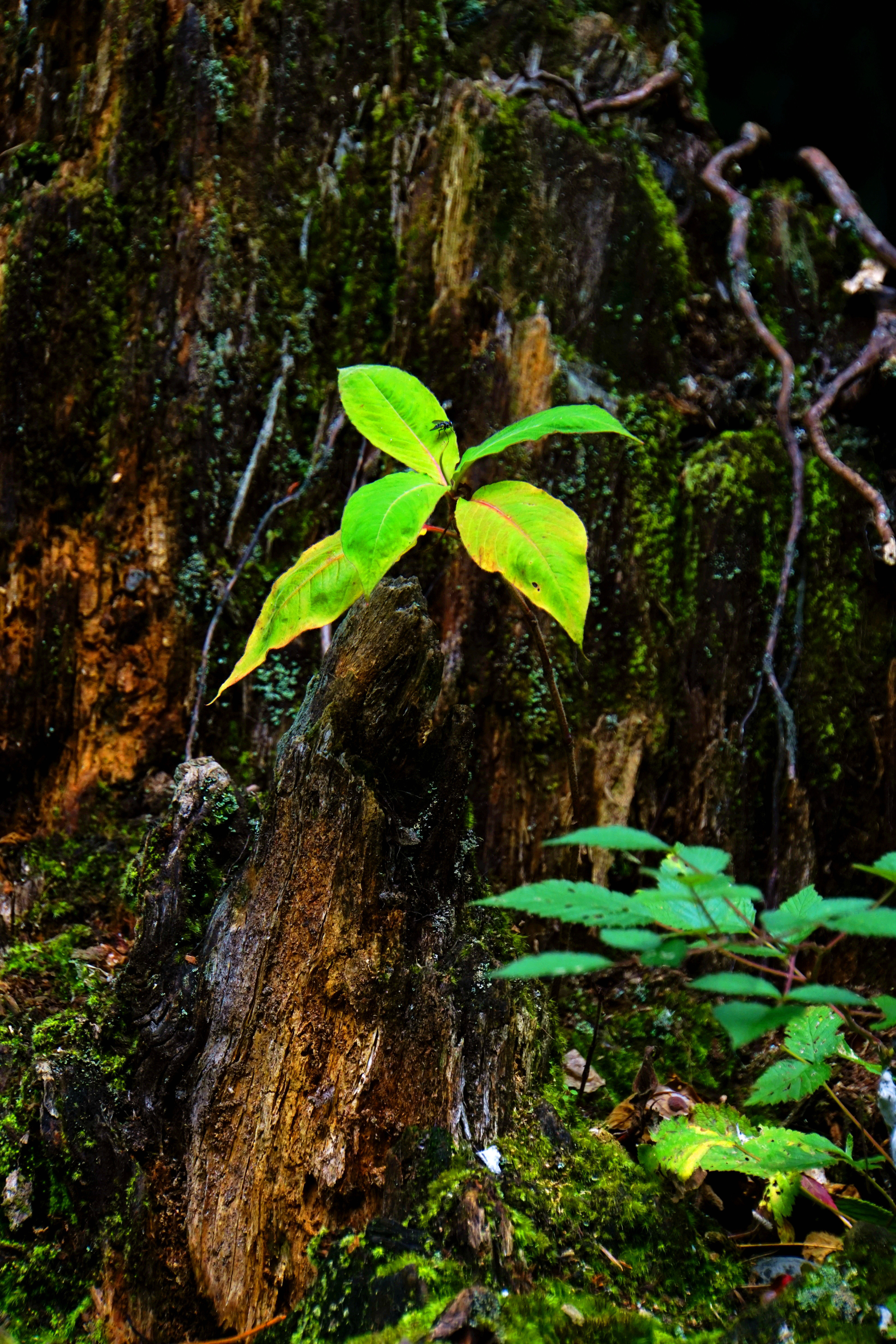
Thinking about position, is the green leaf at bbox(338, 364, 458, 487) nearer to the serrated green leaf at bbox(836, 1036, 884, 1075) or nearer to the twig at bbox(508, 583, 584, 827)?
the twig at bbox(508, 583, 584, 827)

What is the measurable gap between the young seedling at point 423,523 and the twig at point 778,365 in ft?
5.12

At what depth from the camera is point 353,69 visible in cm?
369

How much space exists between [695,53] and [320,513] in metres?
3.12

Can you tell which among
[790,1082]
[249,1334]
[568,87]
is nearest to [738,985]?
[790,1082]

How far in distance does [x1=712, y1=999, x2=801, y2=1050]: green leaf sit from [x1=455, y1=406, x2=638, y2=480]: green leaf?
1.20 m

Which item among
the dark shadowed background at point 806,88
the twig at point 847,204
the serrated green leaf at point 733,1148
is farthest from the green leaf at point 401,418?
the dark shadowed background at point 806,88

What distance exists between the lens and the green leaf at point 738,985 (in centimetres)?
98

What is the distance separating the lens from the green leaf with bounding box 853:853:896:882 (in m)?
1.20

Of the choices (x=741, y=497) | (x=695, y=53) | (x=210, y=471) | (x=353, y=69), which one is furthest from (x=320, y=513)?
(x=695, y=53)

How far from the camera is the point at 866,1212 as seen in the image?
4.99 ft

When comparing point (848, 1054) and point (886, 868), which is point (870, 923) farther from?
point (848, 1054)

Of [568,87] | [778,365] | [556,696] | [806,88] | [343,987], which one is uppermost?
[806,88]

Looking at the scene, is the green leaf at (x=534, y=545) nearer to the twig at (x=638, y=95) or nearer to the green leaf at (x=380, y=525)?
the green leaf at (x=380, y=525)

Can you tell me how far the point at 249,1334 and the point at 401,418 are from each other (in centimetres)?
195
